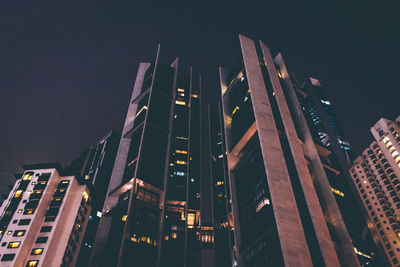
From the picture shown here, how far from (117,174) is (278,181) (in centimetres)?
4698

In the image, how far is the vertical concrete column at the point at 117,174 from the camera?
223ft

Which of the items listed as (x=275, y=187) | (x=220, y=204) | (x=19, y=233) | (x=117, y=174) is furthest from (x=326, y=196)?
(x=19, y=233)

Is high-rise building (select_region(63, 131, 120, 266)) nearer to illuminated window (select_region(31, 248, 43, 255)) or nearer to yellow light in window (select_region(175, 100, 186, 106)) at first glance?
illuminated window (select_region(31, 248, 43, 255))

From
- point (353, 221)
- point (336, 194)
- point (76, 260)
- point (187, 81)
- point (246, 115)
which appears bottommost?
point (76, 260)

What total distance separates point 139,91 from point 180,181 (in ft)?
129

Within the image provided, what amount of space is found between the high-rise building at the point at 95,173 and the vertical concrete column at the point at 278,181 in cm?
6607

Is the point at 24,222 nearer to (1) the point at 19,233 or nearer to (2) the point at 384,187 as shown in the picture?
(1) the point at 19,233

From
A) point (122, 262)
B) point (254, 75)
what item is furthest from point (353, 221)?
point (122, 262)

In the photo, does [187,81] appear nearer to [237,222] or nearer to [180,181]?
[180,181]

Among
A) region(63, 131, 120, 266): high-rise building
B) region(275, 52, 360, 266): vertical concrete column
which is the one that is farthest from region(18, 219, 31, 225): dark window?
region(275, 52, 360, 266): vertical concrete column

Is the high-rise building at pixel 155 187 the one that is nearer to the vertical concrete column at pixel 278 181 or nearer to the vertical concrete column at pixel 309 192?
the vertical concrete column at pixel 278 181

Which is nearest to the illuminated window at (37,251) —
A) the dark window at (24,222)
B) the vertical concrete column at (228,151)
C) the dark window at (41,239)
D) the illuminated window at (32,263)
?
the dark window at (41,239)

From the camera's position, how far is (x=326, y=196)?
62969 millimetres

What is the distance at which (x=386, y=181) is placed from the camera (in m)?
101
